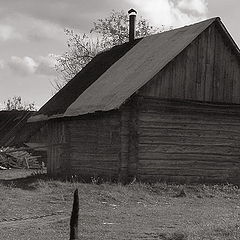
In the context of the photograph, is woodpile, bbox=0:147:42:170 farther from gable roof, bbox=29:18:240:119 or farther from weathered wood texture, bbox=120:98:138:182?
weathered wood texture, bbox=120:98:138:182

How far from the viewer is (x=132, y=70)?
2117 cm

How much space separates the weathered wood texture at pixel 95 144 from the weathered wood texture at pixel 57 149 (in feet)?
1.87

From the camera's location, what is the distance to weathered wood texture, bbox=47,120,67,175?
22.4 meters

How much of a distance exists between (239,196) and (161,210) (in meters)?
4.89

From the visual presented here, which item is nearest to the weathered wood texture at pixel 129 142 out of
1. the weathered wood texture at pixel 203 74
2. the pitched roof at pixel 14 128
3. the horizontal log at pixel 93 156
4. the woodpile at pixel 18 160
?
the horizontal log at pixel 93 156

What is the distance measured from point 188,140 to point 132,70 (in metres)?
3.55

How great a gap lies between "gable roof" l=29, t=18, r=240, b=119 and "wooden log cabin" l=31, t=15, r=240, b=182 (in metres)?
0.06

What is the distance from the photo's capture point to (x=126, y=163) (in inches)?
749

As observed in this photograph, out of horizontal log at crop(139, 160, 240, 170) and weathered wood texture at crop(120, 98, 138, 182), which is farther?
horizontal log at crop(139, 160, 240, 170)

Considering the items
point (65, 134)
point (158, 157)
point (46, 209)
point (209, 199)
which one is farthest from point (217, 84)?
point (46, 209)

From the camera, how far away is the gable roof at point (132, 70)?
19109 mm

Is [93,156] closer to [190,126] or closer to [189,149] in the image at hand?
[189,149]

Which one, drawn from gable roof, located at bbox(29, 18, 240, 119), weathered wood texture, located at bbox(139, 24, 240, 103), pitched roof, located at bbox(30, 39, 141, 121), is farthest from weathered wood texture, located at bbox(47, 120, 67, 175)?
weathered wood texture, located at bbox(139, 24, 240, 103)

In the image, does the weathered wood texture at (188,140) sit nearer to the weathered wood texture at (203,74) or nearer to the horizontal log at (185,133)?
the horizontal log at (185,133)
